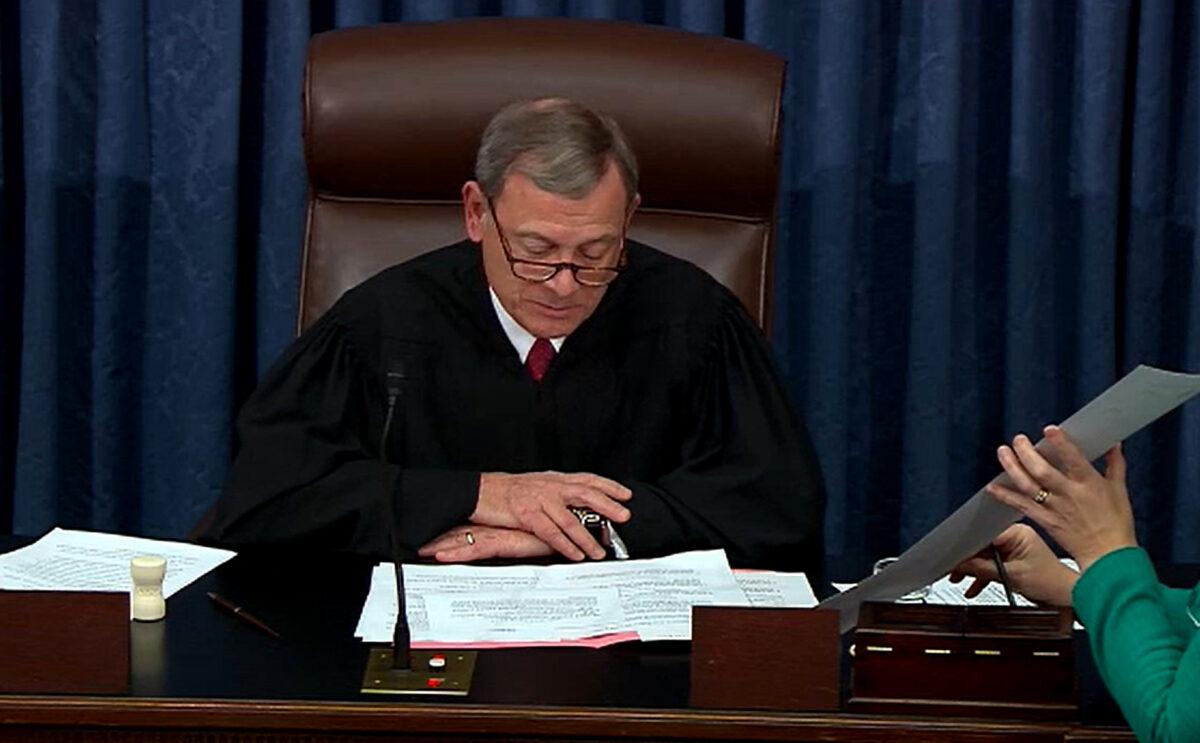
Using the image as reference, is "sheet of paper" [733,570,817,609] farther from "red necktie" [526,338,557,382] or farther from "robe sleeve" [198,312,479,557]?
"red necktie" [526,338,557,382]

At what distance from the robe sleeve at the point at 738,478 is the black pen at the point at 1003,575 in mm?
280

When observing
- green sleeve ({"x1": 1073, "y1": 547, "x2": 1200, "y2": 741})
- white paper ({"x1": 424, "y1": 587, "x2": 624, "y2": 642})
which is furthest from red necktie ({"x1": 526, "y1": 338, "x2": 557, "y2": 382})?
green sleeve ({"x1": 1073, "y1": 547, "x2": 1200, "y2": 741})

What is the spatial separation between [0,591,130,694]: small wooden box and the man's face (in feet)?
2.97

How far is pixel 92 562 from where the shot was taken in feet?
7.72

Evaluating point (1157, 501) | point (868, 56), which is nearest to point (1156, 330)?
point (1157, 501)

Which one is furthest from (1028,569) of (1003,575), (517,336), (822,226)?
(822,226)

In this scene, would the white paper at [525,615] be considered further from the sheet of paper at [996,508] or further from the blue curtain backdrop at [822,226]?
the blue curtain backdrop at [822,226]

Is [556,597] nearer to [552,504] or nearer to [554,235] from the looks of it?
[552,504]

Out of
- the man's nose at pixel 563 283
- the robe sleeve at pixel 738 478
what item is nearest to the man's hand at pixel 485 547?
the robe sleeve at pixel 738 478

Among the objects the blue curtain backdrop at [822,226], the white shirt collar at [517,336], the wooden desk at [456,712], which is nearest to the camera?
the wooden desk at [456,712]

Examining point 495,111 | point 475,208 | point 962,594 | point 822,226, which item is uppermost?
point 495,111

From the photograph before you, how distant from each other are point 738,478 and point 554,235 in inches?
16.4

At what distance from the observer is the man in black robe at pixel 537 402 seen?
8.37ft

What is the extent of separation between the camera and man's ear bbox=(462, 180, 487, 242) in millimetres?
2736
